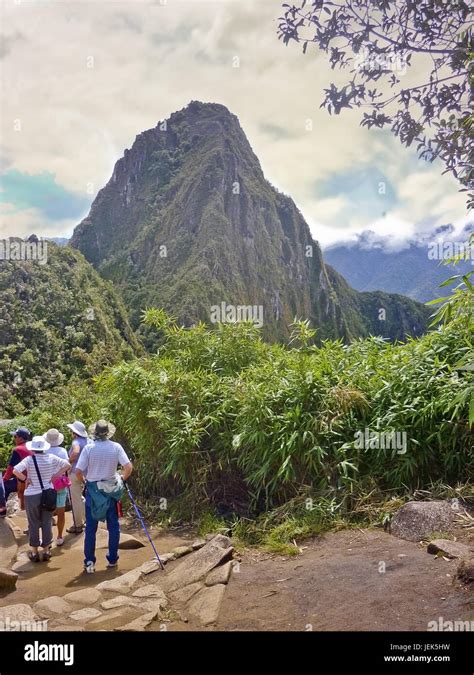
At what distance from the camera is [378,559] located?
17.1 ft

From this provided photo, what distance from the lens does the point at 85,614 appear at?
4828 mm

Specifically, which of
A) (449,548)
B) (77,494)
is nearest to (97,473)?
(77,494)

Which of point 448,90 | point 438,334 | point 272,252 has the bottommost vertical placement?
point 438,334

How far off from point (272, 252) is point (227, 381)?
444 feet

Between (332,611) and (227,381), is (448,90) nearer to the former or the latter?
(332,611)

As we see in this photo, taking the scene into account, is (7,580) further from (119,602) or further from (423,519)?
(423,519)

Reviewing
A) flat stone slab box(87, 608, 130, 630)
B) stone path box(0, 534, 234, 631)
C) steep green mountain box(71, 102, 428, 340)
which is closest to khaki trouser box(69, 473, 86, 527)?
stone path box(0, 534, 234, 631)

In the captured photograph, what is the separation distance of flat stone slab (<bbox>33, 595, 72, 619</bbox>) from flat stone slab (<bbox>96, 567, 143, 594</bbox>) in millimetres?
438

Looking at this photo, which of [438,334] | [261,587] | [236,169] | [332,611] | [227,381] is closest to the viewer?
[332,611]

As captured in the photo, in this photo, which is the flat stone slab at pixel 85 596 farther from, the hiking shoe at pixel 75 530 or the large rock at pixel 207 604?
the hiking shoe at pixel 75 530

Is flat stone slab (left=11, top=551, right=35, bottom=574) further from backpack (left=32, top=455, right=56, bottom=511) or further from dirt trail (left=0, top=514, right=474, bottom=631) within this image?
backpack (left=32, top=455, right=56, bottom=511)

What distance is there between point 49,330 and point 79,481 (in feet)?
169

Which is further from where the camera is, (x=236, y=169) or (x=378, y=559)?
(x=236, y=169)
